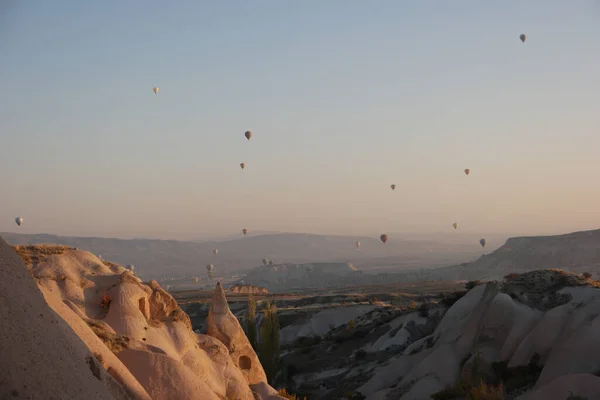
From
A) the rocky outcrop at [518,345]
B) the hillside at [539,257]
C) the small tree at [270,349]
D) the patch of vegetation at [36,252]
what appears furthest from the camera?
the hillside at [539,257]

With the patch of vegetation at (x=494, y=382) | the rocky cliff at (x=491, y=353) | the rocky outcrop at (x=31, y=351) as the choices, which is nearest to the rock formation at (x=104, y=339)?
the rocky outcrop at (x=31, y=351)

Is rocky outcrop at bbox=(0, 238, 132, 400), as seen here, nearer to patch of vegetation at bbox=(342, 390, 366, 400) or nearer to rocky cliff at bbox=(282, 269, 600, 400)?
rocky cliff at bbox=(282, 269, 600, 400)

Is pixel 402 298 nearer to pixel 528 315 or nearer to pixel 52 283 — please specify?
pixel 528 315

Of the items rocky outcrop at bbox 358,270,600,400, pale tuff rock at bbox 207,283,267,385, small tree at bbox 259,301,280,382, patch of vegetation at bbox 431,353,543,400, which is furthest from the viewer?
small tree at bbox 259,301,280,382

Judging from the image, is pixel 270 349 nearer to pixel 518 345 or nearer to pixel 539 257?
pixel 518 345

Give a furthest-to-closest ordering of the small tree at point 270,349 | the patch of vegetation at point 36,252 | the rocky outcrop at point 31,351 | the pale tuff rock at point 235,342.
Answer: the small tree at point 270,349, the pale tuff rock at point 235,342, the patch of vegetation at point 36,252, the rocky outcrop at point 31,351

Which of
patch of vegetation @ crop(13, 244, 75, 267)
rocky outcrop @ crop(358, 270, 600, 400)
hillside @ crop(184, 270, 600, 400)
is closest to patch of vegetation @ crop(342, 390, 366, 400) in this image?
hillside @ crop(184, 270, 600, 400)

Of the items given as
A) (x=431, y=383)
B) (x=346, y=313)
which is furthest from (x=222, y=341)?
(x=346, y=313)

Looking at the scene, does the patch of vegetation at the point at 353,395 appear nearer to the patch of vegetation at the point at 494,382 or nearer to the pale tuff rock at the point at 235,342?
the patch of vegetation at the point at 494,382
